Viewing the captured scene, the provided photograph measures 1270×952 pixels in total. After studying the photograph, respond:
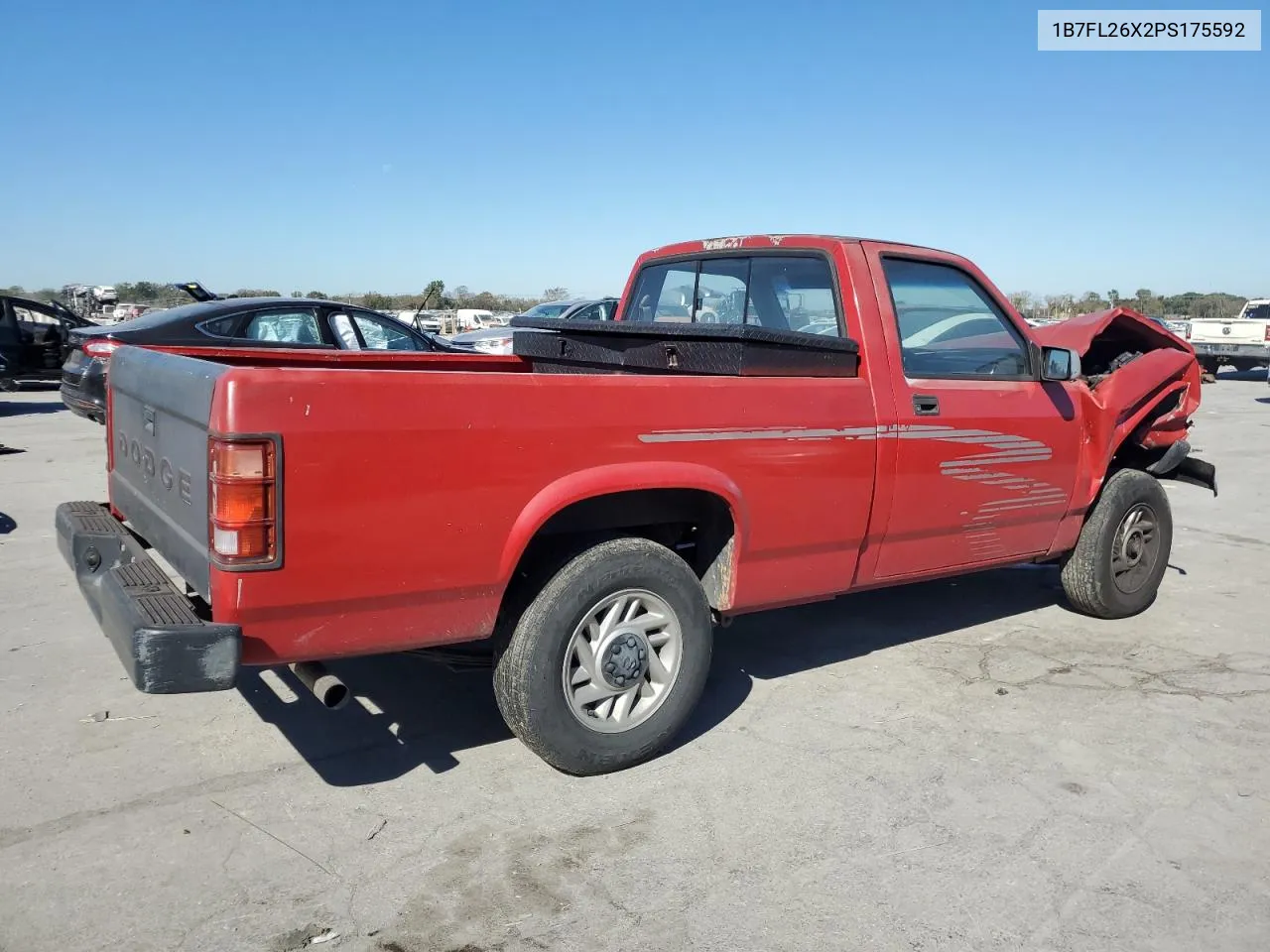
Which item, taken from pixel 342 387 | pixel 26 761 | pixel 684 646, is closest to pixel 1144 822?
pixel 684 646

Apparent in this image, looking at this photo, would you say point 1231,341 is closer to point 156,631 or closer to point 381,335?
point 381,335

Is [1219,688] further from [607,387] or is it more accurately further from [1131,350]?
[607,387]

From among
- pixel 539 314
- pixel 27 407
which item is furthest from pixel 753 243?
pixel 27 407

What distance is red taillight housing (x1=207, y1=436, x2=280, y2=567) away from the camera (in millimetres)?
2789

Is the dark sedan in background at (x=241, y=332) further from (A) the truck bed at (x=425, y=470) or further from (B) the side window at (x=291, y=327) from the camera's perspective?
(A) the truck bed at (x=425, y=470)

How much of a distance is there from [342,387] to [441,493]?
0.44m

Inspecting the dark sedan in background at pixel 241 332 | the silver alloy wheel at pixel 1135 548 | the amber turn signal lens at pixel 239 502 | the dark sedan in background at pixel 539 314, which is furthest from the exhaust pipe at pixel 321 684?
the dark sedan in background at pixel 539 314

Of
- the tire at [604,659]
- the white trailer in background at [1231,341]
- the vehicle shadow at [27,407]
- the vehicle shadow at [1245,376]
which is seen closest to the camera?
the tire at [604,659]

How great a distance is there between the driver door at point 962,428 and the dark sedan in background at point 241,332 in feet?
18.5

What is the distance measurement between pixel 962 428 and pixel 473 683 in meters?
2.42

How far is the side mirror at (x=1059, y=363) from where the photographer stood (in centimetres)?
479

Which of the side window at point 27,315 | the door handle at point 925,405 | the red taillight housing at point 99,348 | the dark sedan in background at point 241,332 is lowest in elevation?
the door handle at point 925,405

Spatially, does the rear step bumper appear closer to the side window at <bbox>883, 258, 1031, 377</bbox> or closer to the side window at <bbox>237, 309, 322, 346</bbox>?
the side window at <bbox>883, 258, 1031, 377</bbox>

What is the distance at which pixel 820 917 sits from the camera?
2863 mm
